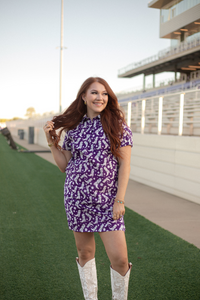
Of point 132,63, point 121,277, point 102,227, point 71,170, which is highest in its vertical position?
point 132,63

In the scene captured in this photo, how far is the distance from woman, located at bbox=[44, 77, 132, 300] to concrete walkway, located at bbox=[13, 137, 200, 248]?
2.25 metres

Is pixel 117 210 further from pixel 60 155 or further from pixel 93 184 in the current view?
pixel 60 155

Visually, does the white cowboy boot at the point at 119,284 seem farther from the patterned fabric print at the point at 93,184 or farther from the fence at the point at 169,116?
the fence at the point at 169,116

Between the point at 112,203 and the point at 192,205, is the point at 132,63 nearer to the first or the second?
the point at 192,205

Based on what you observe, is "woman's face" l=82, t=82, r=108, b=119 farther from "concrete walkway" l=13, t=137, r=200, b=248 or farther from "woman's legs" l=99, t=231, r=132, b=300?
"concrete walkway" l=13, t=137, r=200, b=248

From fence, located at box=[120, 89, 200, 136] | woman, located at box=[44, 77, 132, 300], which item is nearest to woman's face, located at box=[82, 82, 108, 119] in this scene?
woman, located at box=[44, 77, 132, 300]

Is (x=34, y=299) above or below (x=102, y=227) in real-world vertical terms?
below

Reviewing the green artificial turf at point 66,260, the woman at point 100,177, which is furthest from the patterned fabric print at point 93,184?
the green artificial turf at point 66,260

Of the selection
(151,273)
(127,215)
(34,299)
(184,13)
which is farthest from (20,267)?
(184,13)

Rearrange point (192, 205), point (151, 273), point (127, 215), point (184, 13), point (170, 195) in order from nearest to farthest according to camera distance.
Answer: point (151, 273) → point (127, 215) → point (192, 205) → point (170, 195) → point (184, 13)

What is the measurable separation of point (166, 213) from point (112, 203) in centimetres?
361

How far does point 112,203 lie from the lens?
222 centimetres

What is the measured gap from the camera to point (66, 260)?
359cm

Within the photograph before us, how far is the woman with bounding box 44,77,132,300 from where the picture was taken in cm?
219
